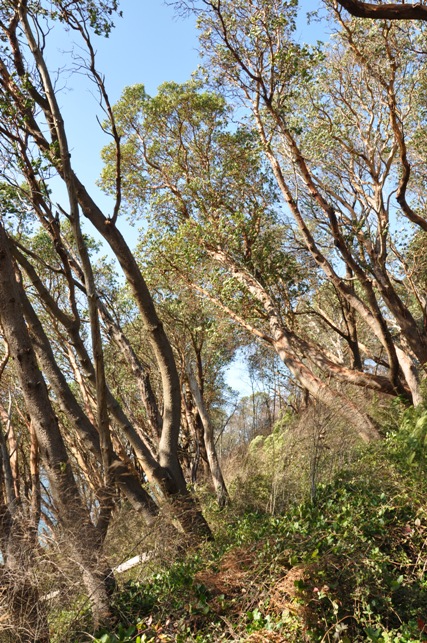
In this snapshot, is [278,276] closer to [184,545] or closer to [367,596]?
[184,545]

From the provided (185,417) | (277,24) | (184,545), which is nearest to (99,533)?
(184,545)

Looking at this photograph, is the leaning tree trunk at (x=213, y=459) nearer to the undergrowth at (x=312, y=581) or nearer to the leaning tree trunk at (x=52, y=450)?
the undergrowth at (x=312, y=581)

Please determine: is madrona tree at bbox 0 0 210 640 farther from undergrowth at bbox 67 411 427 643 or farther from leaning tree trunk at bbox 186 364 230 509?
leaning tree trunk at bbox 186 364 230 509

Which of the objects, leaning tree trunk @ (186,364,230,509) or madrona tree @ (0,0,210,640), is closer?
madrona tree @ (0,0,210,640)

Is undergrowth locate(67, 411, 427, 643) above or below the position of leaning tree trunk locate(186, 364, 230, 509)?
below

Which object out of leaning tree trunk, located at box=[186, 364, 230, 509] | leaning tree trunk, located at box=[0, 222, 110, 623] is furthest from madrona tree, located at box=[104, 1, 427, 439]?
leaning tree trunk, located at box=[0, 222, 110, 623]

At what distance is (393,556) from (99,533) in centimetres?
282

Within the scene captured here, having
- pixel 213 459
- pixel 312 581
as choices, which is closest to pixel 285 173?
pixel 213 459

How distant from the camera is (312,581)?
4438mm

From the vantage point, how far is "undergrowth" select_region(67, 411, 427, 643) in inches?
164

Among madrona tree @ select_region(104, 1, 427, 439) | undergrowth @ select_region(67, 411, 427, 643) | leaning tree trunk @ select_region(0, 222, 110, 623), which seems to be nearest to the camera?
undergrowth @ select_region(67, 411, 427, 643)

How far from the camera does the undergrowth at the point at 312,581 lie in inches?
164

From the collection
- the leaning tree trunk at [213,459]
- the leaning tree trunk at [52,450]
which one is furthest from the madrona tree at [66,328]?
the leaning tree trunk at [213,459]

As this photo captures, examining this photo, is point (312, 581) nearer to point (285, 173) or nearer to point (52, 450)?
point (52, 450)
